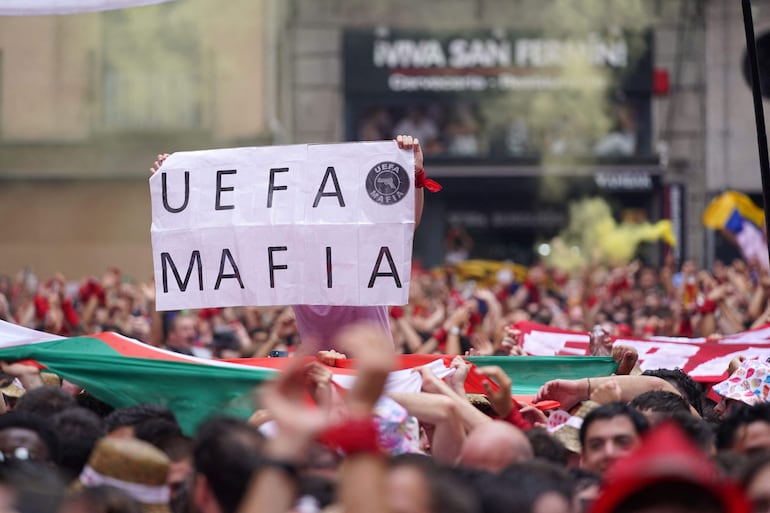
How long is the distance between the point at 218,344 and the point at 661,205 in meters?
17.5

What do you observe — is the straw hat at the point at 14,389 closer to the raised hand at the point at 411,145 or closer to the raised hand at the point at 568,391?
the raised hand at the point at 411,145

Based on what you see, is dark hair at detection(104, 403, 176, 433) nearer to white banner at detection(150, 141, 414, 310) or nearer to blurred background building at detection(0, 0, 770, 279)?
white banner at detection(150, 141, 414, 310)

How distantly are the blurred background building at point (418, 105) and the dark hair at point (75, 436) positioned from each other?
2028cm

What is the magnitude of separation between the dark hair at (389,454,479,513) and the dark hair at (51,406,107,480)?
1420 millimetres

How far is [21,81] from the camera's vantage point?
24.8 metres

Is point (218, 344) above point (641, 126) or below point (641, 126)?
below

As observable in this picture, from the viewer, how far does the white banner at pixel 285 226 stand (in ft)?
21.4

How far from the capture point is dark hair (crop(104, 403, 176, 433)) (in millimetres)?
4836

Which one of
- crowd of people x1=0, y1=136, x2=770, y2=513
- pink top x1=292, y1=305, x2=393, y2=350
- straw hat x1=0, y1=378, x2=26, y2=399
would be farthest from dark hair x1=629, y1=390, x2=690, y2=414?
straw hat x1=0, y1=378, x2=26, y2=399

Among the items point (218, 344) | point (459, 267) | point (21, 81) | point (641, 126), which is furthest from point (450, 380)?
point (641, 126)

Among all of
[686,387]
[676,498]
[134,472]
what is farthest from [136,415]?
[686,387]

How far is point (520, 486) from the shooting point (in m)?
3.76

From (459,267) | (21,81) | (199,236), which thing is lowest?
(459,267)

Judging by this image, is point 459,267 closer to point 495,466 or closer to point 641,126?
point 641,126
